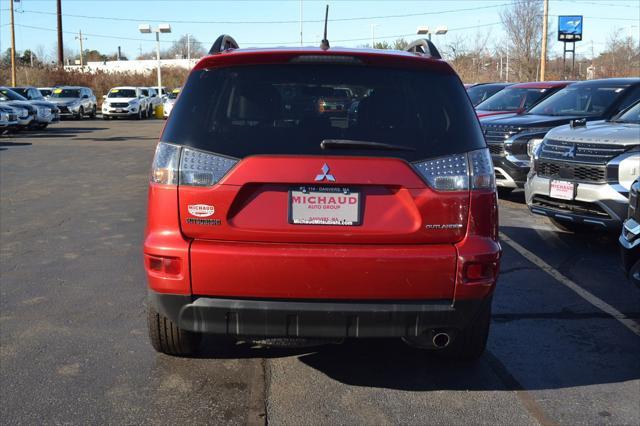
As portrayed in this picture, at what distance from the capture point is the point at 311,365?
4.28 m

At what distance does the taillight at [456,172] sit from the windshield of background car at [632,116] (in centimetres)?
516

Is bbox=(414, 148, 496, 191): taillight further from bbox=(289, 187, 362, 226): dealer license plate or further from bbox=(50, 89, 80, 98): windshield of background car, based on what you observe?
bbox=(50, 89, 80, 98): windshield of background car

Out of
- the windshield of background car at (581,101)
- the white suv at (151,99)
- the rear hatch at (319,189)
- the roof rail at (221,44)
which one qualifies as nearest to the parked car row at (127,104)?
the white suv at (151,99)

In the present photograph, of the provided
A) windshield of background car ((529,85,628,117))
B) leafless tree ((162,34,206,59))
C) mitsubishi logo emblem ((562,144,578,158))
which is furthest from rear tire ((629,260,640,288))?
leafless tree ((162,34,206,59))

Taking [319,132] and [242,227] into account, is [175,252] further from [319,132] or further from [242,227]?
[319,132]

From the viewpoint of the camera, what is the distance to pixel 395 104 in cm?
369

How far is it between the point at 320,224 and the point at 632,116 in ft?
19.9

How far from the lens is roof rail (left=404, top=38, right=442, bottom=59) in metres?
4.06

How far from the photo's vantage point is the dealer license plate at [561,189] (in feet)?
23.7

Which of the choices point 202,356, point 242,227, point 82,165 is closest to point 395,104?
point 242,227

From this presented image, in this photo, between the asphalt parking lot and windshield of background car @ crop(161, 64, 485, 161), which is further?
the asphalt parking lot

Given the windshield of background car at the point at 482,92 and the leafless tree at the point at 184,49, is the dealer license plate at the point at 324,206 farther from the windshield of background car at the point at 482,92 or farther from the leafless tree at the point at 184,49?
the leafless tree at the point at 184,49

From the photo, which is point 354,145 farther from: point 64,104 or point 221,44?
point 64,104

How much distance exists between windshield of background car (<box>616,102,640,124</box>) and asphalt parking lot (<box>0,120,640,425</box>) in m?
1.87
